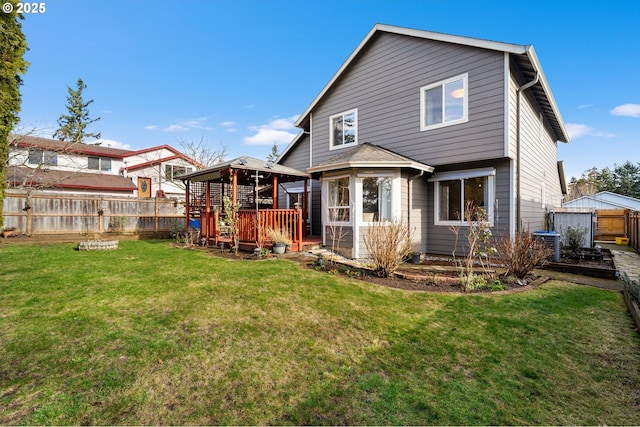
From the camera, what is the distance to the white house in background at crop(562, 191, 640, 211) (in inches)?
925

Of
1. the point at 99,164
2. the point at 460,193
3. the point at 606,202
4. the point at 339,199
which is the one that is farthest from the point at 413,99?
the point at 606,202

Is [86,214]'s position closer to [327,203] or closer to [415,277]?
[327,203]

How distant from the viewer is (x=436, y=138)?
30.1ft

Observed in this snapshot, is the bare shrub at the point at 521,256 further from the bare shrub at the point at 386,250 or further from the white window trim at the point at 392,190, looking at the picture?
the white window trim at the point at 392,190

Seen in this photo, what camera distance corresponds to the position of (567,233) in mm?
9633

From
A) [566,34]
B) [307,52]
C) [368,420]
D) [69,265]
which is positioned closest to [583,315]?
[368,420]

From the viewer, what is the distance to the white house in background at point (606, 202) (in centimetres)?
2350

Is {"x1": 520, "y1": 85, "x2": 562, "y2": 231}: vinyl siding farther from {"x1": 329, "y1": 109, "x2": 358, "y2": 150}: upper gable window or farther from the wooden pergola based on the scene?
the wooden pergola

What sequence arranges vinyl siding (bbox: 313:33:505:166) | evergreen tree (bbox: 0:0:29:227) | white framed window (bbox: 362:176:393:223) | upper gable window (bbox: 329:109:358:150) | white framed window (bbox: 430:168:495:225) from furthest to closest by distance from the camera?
upper gable window (bbox: 329:109:358:150)
white framed window (bbox: 362:176:393:223)
white framed window (bbox: 430:168:495:225)
vinyl siding (bbox: 313:33:505:166)
evergreen tree (bbox: 0:0:29:227)

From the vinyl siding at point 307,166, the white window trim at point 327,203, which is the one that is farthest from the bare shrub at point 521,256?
the vinyl siding at point 307,166

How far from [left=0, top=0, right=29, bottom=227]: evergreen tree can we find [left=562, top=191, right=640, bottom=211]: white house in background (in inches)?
1286

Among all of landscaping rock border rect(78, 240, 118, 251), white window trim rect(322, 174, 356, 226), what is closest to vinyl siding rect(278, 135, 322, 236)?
white window trim rect(322, 174, 356, 226)

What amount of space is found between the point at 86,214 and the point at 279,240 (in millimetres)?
11104

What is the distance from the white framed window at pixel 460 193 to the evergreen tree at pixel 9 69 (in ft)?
40.0
